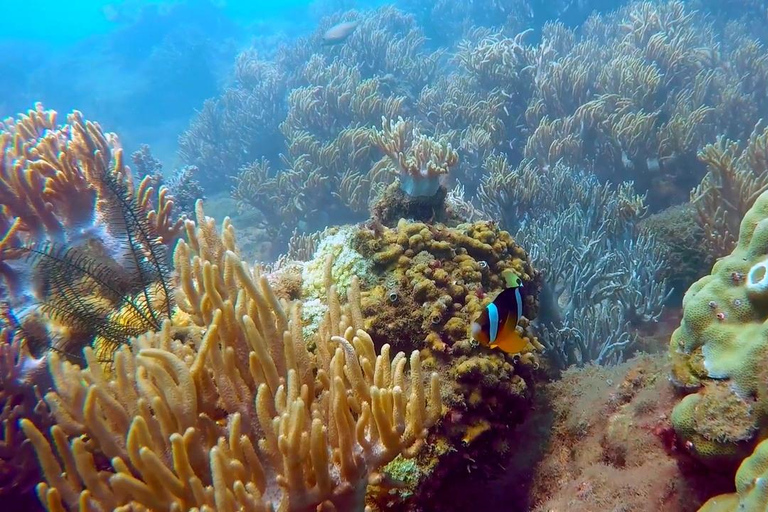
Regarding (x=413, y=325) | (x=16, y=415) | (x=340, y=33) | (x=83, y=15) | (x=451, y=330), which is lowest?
(x=451, y=330)

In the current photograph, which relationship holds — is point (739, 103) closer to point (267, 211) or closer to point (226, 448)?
point (267, 211)

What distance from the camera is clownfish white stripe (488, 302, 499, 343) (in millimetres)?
1996

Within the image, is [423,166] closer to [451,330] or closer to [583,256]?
[451,330]

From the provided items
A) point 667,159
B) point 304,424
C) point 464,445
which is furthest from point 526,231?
point 304,424

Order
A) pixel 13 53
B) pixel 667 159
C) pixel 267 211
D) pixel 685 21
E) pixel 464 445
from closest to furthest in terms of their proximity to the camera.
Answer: pixel 464 445, pixel 667 159, pixel 267 211, pixel 685 21, pixel 13 53

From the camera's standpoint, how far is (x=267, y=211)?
10609 millimetres

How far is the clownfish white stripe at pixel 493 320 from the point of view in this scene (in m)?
2.00


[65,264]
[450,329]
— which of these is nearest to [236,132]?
[65,264]

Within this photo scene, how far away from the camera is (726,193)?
5738mm

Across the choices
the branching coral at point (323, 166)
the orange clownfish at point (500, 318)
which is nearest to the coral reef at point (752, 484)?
the orange clownfish at point (500, 318)

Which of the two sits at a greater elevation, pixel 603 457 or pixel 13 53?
pixel 13 53

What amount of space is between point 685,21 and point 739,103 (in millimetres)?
4625

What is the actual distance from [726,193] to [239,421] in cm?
641

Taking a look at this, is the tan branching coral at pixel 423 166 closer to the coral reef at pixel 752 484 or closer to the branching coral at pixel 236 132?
the coral reef at pixel 752 484
